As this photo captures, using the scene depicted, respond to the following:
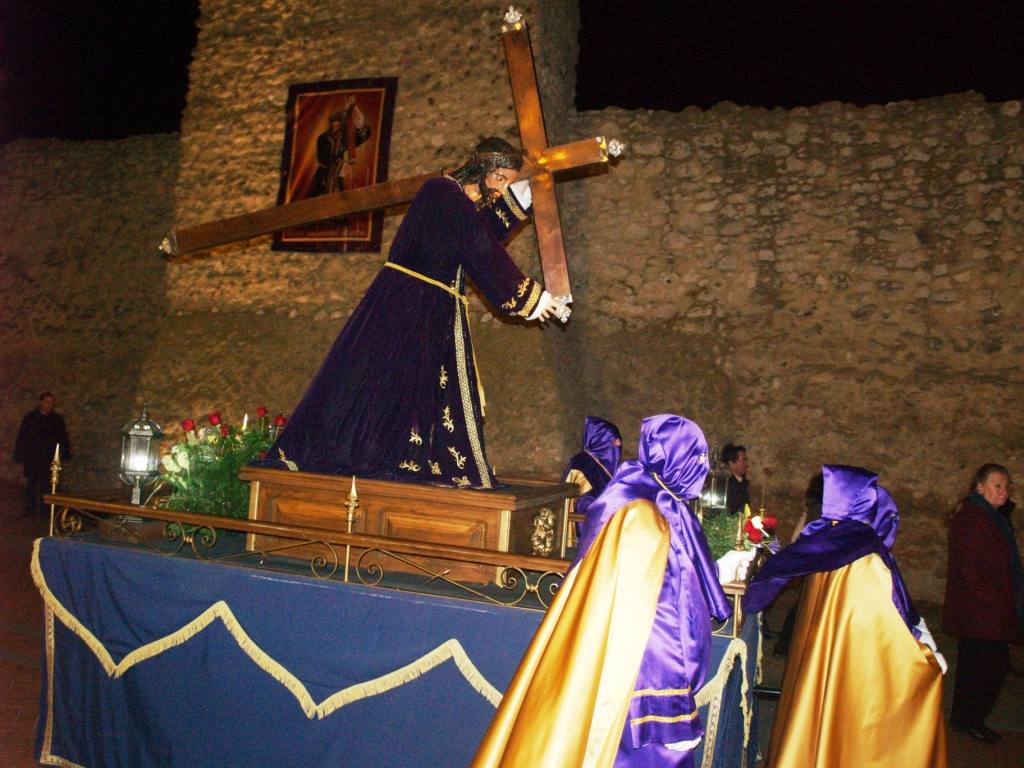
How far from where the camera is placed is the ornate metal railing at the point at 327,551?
302cm

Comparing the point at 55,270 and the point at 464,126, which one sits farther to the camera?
the point at 55,270

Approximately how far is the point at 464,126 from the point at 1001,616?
6.41 m

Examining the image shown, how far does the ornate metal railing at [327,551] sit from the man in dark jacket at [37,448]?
23.1 feet

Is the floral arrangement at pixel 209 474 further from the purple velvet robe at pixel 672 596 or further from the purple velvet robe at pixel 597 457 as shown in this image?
the purple velvet robe at pixel 672 596

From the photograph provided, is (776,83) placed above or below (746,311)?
above

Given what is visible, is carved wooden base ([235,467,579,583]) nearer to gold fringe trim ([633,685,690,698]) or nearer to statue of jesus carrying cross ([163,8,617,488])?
statue of jesus carrying cross ([163,8,617,488])

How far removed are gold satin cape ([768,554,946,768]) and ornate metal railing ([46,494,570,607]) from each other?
101 cm

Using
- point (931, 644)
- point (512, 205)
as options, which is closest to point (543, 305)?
point (512, 205)

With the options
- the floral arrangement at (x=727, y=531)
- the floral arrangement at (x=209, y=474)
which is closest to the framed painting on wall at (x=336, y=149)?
the floral arrangement at (x=209, y=474)

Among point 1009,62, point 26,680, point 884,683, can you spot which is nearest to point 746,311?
point 1009,62

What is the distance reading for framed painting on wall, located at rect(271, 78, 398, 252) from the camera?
877cm

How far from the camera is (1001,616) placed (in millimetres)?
4570

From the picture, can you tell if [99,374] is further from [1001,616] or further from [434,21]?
[1001,616]

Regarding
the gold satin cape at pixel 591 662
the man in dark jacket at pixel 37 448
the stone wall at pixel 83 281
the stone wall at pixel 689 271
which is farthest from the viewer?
the stone wall at pixel 83 281
